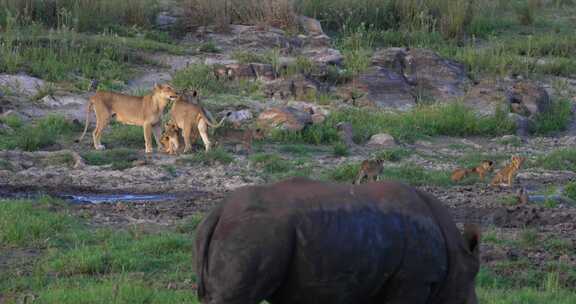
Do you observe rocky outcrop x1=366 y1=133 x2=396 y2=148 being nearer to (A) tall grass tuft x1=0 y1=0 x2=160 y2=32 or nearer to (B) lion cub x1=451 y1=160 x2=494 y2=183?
(B) lion cub x1=451 y1=160 x2=494 y2=183

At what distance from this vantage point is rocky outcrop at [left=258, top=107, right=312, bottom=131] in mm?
16594

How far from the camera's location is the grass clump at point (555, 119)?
1834 centimetres

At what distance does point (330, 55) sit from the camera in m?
20.9

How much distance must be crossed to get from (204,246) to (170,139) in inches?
422

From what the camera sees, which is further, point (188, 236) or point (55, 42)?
point (55, 42)

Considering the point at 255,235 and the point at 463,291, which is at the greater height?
the point at 255,235

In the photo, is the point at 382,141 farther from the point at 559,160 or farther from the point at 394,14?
the point at 394,14

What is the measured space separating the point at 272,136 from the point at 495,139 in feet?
11.5

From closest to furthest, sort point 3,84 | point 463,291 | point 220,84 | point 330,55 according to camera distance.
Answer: point 463,291 < point 3,84 < point 220,84 < point 330,55

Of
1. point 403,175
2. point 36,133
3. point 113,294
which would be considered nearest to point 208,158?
point 36,133

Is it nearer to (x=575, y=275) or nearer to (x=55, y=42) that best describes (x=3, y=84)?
(x=55, y=42)

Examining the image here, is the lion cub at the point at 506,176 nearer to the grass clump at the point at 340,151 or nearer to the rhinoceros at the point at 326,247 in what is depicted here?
the grass clump at the point at 340,151

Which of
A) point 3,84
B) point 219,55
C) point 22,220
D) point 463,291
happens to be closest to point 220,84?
point 219,55

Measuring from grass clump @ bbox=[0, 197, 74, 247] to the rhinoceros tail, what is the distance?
4571 millimetres
